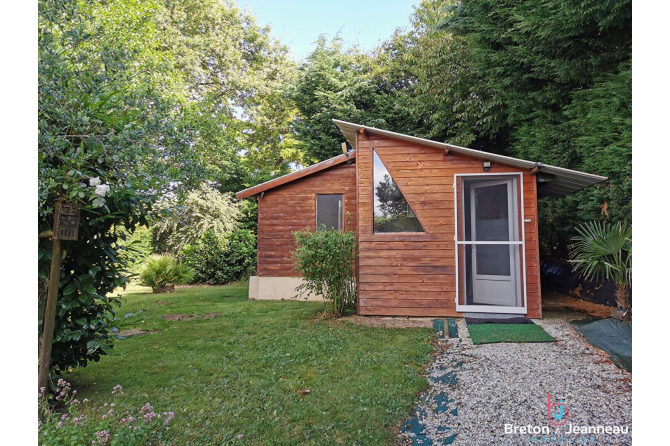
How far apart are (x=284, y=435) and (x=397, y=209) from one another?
4.15m

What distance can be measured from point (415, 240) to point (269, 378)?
131 inches

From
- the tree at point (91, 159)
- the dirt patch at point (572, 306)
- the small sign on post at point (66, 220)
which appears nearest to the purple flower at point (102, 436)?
the tree at point (91, 159)

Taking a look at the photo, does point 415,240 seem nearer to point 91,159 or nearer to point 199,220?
point 91,159

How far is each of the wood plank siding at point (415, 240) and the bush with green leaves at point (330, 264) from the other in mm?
242

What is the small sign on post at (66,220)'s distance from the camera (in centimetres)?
250

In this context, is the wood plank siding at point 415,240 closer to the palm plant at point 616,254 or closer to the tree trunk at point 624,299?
the palm plant at point 616,254

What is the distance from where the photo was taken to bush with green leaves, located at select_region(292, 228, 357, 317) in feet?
18.6

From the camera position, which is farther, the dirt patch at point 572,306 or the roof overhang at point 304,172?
the roof overhang at point 304,172

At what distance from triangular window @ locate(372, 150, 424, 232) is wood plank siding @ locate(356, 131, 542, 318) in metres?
0.08

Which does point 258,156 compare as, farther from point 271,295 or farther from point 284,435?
point 284,435

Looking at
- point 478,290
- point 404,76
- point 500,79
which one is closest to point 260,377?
point 478,290

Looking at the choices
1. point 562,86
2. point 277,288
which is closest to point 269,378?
point 277,288

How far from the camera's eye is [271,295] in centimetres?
840

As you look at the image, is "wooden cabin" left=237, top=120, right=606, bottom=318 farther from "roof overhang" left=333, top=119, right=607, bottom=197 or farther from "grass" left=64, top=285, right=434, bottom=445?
"grass" left=64, top=285, right=434, bottom=445
